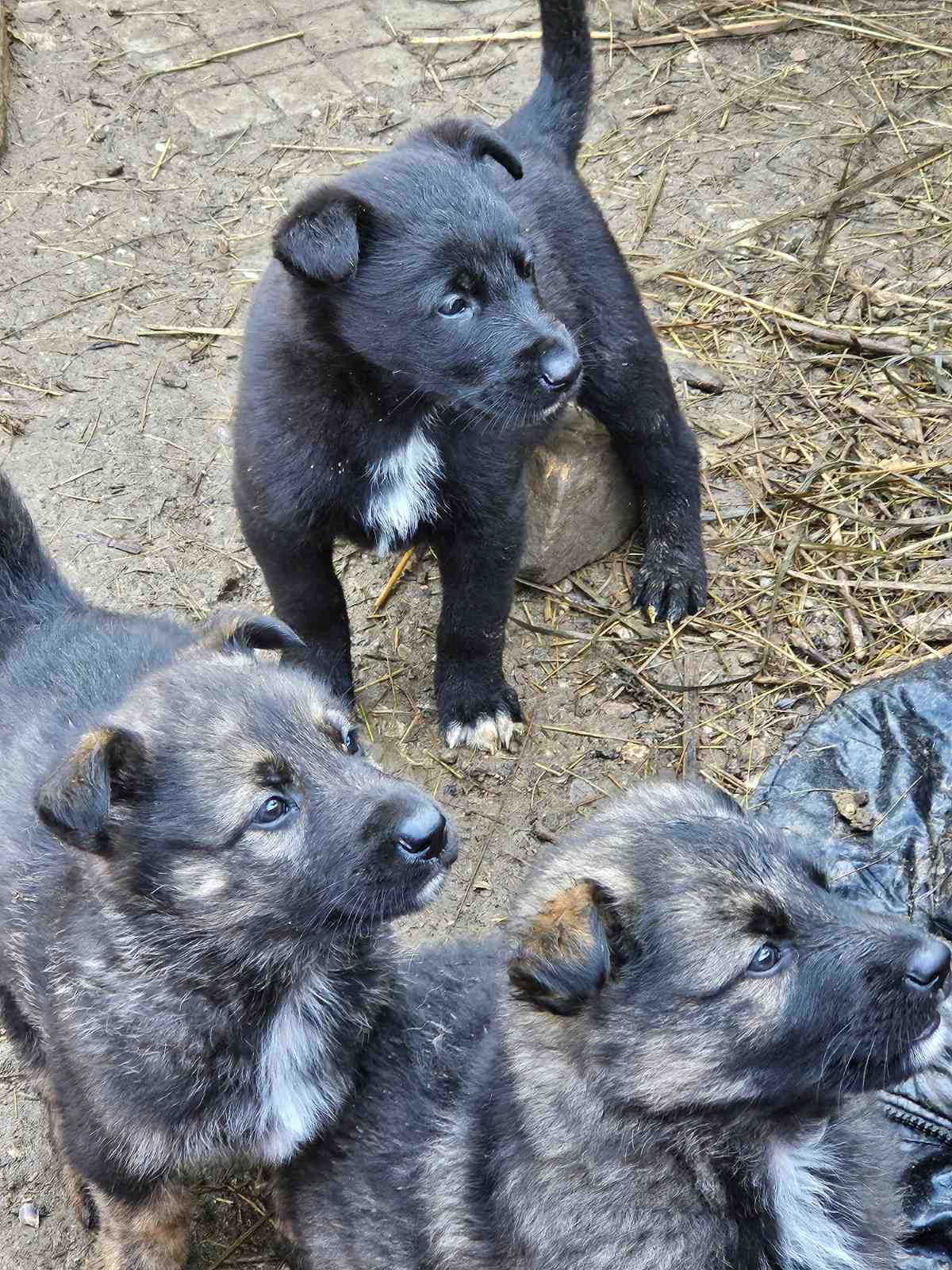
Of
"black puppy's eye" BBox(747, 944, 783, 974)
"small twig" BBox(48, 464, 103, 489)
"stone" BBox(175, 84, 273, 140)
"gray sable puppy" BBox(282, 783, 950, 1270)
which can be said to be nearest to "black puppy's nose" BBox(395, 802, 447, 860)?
"gray sable puppy" BBox(282, 783, 950, 1270)

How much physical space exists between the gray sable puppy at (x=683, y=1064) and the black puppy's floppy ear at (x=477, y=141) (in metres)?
2.47

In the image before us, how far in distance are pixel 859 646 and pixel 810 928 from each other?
8.64 ft

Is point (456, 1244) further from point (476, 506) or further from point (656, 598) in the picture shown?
point (656, 598)

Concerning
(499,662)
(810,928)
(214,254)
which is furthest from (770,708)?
(214,254)

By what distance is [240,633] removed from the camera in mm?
3971

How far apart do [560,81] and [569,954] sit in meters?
4.24

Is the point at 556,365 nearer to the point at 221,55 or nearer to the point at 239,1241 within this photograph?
the point at 239,1241

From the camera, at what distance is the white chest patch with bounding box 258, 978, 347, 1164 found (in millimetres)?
3832

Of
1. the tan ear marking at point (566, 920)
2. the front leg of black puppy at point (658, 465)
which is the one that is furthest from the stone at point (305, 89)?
the tan ear marking at point (566, 920)

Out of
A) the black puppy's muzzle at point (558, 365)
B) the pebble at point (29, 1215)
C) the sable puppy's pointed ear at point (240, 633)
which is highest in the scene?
the black puppy's muzzle at point (558, 365)

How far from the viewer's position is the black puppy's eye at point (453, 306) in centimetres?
465

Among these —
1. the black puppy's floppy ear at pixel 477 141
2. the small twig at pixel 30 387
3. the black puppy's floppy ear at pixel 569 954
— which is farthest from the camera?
the small twig at pixel 30 387

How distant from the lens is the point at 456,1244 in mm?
3533

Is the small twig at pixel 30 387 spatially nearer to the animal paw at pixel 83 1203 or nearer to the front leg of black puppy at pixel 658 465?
the front leg of black puppy at pixel 658 465
